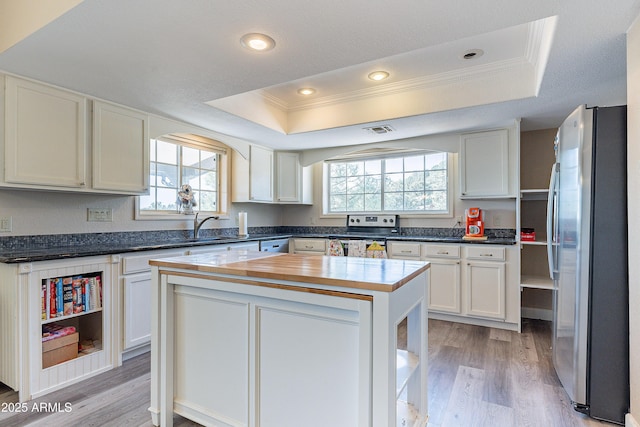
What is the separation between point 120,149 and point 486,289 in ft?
12.0

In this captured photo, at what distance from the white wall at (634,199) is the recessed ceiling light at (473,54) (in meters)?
0.94

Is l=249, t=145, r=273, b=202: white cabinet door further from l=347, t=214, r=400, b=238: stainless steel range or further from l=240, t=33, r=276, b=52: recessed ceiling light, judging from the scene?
l=240, t=33, r=276, b=52: recessed ceiling light

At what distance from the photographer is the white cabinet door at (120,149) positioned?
8.87ft

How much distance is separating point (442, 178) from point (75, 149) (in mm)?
3807

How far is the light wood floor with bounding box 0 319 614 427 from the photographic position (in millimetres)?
1880

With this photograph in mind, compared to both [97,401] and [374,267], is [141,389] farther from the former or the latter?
[374,267]

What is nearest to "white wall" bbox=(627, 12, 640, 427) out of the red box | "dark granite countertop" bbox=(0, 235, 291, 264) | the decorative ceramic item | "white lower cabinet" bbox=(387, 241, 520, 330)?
"white lower cabinet" bbox=(387, 241, 520, 330)

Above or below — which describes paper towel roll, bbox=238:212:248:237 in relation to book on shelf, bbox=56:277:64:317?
above

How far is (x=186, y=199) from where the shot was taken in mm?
3715

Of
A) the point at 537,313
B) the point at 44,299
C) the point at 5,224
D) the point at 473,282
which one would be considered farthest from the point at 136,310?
the point at 537,313

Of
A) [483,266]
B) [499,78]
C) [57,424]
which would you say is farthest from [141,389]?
[499,78]

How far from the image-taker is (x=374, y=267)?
1.60m

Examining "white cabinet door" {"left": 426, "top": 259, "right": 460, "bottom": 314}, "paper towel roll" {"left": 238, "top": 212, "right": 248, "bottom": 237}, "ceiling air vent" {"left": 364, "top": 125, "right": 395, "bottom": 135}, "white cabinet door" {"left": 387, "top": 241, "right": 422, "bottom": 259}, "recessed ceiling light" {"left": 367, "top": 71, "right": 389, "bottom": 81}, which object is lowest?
"white cabinet door" {"left": 426, "top": 259, "right": 460, "bottom": 314}

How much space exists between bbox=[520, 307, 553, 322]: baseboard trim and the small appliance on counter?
96cm
